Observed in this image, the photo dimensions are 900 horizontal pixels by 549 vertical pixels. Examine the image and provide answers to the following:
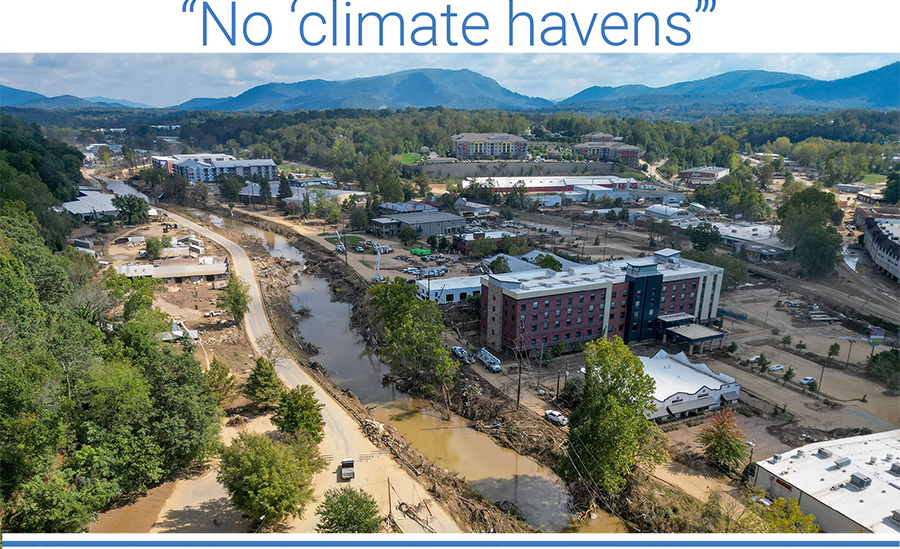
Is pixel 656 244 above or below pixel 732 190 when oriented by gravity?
below

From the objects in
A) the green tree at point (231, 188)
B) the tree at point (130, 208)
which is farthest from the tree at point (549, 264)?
the green tree at point (231, 188)

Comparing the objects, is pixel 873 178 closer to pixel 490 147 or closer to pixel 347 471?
pixel 490 147

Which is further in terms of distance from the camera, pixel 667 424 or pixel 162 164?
pixel 162 164

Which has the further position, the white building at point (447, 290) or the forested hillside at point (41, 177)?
the forested hillside at point (41, 177)

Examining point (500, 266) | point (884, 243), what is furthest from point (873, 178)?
point (500, 266)

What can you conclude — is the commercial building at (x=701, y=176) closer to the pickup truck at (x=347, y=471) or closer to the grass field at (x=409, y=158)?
the grass field at (x=409, y=158)

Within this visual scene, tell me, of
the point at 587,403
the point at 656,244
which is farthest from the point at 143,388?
the point at 656,244

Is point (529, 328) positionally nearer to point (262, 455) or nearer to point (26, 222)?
point (262, 455)
